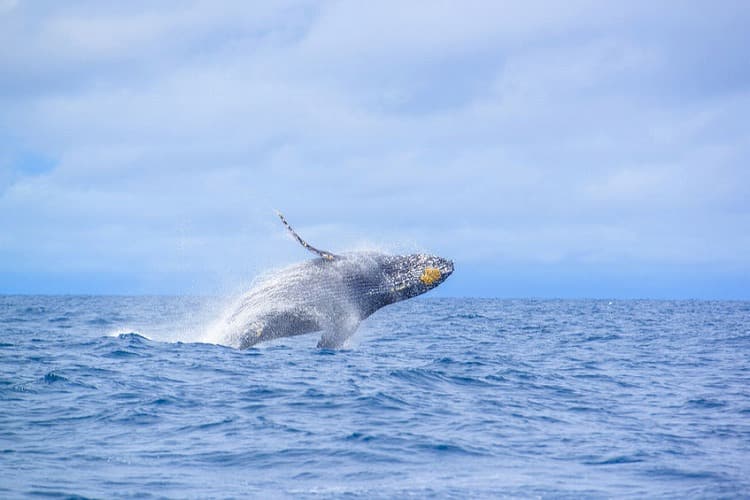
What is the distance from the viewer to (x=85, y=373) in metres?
14.0

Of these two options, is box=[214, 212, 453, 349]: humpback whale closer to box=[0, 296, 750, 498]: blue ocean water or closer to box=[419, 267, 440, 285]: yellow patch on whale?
box=[419, 267, 440, 285]: yellow patch on whale

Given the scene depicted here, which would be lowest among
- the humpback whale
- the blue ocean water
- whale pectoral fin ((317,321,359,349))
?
the blue ocean water

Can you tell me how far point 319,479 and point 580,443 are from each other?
11.9 ft

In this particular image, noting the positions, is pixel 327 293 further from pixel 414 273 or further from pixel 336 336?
pixel 414 273

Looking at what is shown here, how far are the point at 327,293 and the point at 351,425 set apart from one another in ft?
11.4

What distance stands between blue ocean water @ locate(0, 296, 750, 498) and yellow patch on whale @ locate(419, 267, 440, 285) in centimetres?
178

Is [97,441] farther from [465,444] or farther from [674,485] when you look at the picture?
[674,485]

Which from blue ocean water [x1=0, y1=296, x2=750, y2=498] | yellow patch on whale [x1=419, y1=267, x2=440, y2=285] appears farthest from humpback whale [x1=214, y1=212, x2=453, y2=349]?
blue ocean water [x1=0, y1=296, x2=750, y2=498]

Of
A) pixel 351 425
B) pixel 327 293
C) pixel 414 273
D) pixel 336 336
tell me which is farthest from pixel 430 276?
pixel 351 425

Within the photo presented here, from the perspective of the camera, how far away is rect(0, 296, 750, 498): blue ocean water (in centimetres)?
823

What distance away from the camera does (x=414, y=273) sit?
46.5ft

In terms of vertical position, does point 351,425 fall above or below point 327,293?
below

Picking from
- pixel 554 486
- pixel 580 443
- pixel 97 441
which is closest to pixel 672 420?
pixel 580 443

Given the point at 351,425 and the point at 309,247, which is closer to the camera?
the point at 351,425
